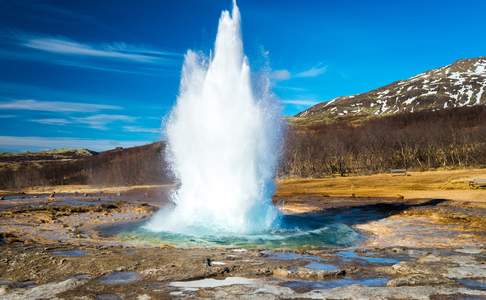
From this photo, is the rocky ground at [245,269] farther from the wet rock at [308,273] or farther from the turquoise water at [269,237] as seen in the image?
the turquoise water at [269,237]

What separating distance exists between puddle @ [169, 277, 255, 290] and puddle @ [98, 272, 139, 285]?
→ 1353 millimetres

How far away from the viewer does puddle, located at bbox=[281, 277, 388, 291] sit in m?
12.0

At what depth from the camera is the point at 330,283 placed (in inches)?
492

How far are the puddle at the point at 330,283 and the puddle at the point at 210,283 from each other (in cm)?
118

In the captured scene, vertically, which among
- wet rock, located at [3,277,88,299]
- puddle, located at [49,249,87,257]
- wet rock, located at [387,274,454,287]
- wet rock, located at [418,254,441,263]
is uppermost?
puddle, located at [49,249,87,257]

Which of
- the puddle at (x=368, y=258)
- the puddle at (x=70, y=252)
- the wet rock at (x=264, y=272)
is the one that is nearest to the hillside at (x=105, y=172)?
the puddle at (x=70, y=252)

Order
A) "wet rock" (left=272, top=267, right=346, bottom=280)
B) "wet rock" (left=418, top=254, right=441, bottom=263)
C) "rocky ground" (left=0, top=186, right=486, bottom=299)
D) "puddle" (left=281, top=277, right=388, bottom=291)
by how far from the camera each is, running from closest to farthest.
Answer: "rocky ground" (left=0, top=186, right=486, bottom=299), "puddle" (left=281, top=277, right=388, bottom=291), "wet rock" (left=272, top=267, right=346, bottom=280), "wet rock" (left=418, top=254, right=441, bottom=263)

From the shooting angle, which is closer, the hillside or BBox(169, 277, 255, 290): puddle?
BBox(169, 277, 255, 290): puddle

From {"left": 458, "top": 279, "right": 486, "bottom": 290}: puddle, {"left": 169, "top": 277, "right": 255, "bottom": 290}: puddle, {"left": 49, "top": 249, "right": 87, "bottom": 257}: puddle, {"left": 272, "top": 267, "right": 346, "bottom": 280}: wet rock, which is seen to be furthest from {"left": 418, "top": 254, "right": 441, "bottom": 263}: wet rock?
{"left": 49, "top": 249, "right": 87, "bottom": 257}: puddle

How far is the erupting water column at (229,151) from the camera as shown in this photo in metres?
25.7

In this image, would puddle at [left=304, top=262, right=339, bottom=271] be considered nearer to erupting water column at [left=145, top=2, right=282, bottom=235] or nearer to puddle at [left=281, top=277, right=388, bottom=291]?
puddle at [left=281, top=277, right=388, bottom=291]

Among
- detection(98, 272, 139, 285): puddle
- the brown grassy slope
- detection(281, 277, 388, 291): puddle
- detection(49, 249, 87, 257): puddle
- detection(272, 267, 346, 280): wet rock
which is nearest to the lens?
detection(281, 277, 388, 291): puddle

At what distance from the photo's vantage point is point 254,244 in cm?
2055

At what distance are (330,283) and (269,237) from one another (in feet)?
33.0
